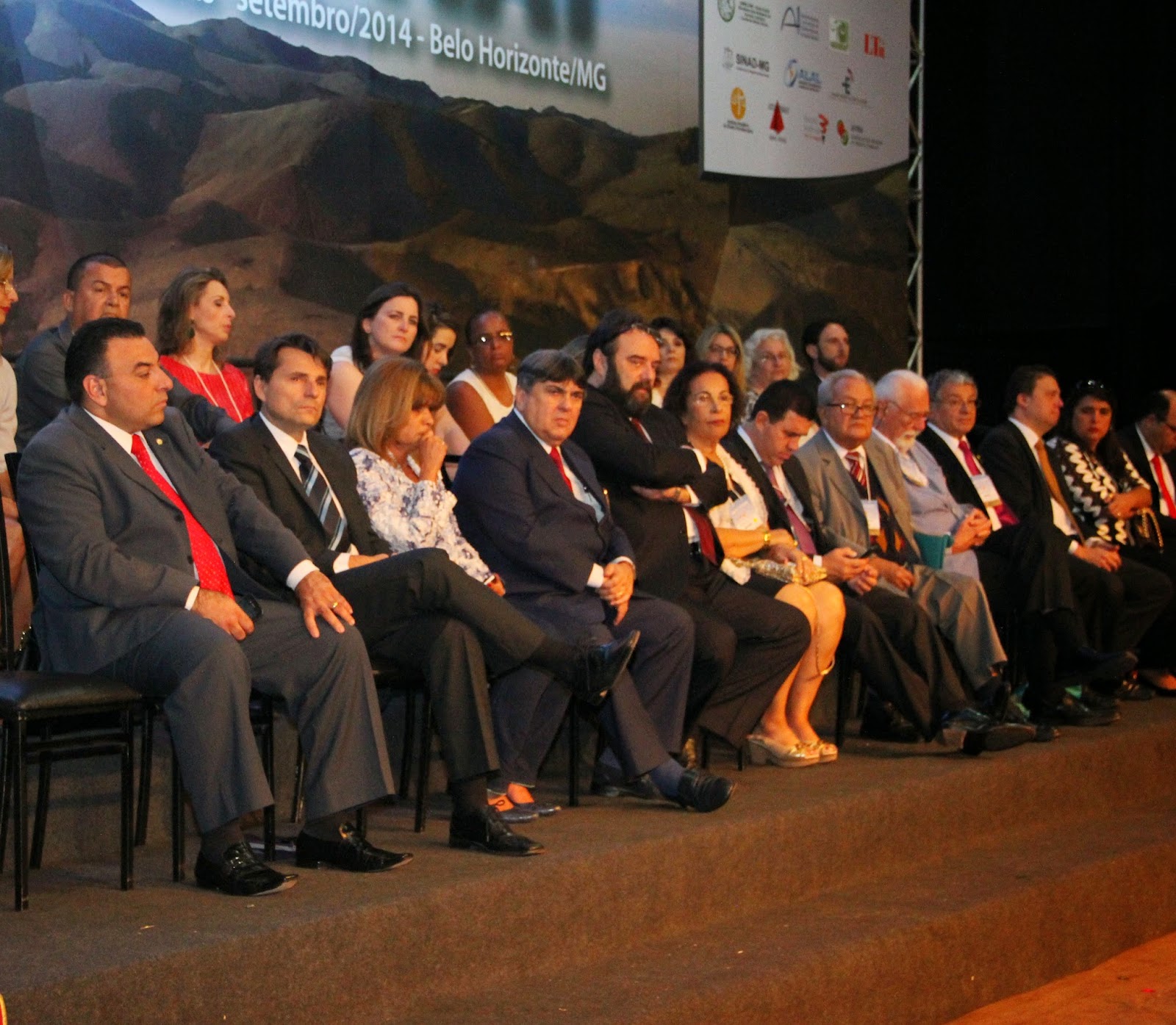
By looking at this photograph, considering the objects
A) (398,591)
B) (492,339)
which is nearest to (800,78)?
(492,339)

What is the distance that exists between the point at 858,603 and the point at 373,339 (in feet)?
5.57

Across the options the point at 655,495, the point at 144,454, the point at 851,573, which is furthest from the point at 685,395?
the point at 144,454

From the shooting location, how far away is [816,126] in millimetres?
7762

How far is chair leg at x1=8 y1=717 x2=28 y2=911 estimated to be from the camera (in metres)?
2.62

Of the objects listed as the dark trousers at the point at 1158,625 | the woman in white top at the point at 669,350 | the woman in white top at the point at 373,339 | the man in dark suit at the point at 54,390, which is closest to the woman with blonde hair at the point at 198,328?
the man in dark suit at the point at 54,390

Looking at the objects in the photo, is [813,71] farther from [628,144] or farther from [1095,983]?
[1095,983]

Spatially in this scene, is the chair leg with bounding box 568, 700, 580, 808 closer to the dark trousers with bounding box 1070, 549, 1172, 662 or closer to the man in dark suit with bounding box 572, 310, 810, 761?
the man in dark suit with bounding box 572, 310, 810, 761

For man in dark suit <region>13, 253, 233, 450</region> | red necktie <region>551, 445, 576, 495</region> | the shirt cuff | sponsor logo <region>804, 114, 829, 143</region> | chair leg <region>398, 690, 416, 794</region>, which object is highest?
sponsor logo <region>804, 114, 829, 143</region>

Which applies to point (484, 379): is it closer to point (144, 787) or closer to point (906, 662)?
point (906, 662)

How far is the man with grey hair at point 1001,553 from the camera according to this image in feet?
16.7

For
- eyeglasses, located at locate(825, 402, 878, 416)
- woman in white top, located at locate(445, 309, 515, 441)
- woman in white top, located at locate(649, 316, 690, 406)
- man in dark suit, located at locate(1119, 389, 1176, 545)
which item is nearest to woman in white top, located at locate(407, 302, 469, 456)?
woman in white top, located at locate(445, 309, 515, 441)

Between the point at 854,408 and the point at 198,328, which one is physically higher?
the point at 198,328

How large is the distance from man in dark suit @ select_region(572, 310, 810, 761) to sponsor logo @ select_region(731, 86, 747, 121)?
3.46 m

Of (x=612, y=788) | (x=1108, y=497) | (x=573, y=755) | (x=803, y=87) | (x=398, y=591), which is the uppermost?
(x=803, y=87)
